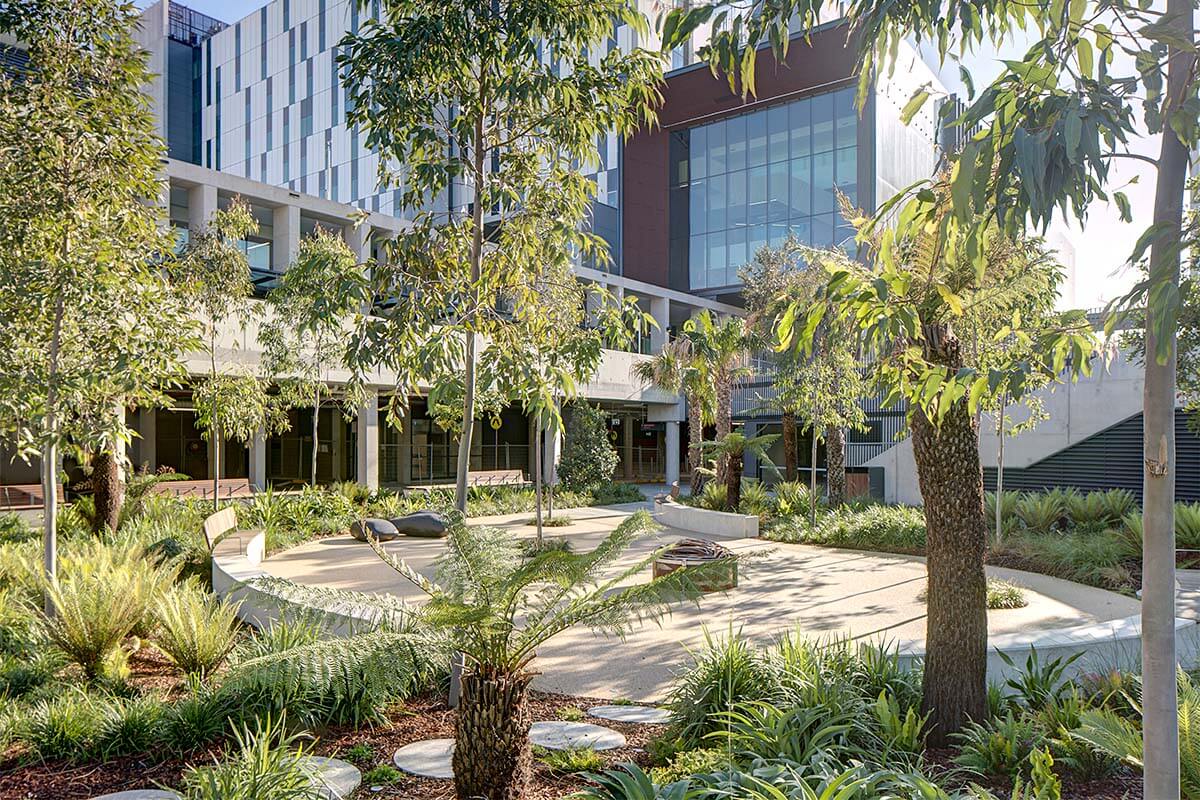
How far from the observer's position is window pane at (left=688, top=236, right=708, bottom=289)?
1452 inches

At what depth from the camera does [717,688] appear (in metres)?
5.10

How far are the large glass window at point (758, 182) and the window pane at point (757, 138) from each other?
1.7 inches

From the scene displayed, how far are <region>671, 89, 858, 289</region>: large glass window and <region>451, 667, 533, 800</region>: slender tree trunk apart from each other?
2900cm

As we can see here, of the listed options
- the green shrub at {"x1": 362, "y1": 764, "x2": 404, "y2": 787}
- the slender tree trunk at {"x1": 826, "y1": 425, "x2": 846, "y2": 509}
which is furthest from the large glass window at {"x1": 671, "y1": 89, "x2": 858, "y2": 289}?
the green shrub at {"x1": 362, "y1": 764, "x2": 404, "y2": 787}

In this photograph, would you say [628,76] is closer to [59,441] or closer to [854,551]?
[59,441]

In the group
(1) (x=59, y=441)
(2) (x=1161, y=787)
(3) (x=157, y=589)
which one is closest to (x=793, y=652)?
(2) (x=1161, y=787)

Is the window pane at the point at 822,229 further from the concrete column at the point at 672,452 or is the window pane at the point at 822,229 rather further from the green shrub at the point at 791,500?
the green shrub at the point at 791,500

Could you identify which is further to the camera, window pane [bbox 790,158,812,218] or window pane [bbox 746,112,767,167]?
window pane [bbox 746,112,767,167]

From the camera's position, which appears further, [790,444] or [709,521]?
[790,444]

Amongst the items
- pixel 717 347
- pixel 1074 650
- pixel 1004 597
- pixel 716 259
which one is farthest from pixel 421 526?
pixel 716 259

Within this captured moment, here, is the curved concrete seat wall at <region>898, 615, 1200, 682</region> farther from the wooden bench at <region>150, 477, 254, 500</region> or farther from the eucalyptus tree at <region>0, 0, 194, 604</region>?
the wooden bench at <region>150, 477, 254, 500</region>

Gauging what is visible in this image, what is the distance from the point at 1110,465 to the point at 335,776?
61.4ft

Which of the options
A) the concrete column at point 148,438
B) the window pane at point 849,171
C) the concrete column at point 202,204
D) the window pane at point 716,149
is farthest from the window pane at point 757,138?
the concrete column at point 148,438

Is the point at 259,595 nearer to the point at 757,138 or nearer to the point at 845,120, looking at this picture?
the point at 845,120
